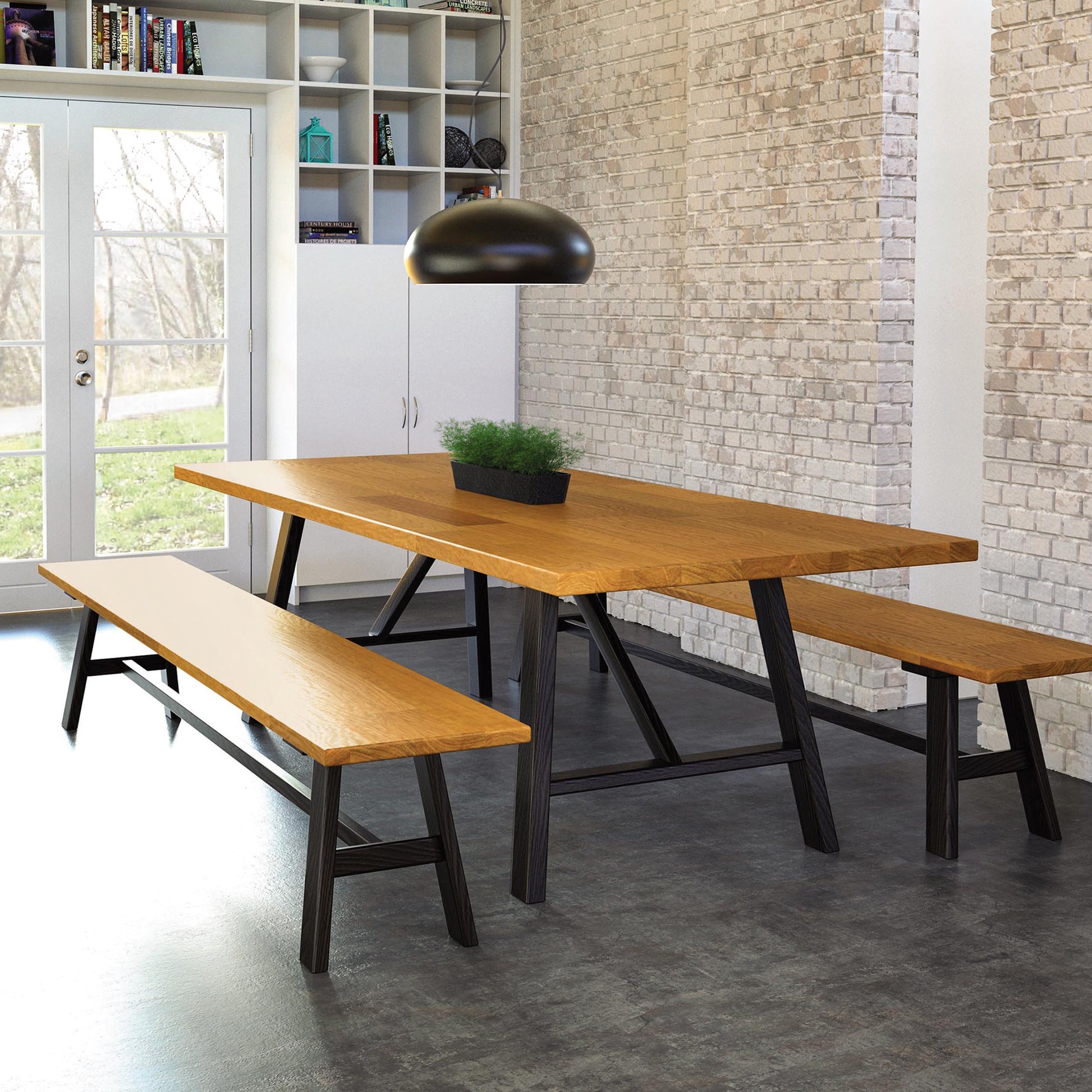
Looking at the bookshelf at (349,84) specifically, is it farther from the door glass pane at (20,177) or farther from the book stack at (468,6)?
the door glass pane at (20,177)

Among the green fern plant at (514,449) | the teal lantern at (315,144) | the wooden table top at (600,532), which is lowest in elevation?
the wooden table top at (600,532)

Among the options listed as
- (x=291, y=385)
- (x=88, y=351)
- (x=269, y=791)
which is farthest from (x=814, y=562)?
(x=88, y=351)

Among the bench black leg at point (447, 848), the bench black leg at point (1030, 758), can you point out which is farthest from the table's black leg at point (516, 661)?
the bench black leg at point (447, 848)

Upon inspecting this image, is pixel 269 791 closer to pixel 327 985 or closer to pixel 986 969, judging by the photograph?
pixel 327 985

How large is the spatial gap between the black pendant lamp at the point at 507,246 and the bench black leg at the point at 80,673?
6.16ft

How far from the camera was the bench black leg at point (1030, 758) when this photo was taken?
3826 millimetres

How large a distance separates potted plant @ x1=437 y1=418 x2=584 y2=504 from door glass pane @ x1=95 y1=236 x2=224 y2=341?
302 centimetres

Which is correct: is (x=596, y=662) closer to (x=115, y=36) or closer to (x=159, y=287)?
(x=159, y=287)

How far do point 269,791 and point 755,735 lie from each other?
162 cm

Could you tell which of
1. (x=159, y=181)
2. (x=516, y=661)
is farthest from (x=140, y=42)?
(x=516, y=661)

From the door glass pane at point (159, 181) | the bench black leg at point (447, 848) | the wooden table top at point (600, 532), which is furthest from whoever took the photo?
the door glass pane at point (159, 181)

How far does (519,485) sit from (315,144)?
3.38 meters

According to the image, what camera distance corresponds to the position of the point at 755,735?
4.83 metres

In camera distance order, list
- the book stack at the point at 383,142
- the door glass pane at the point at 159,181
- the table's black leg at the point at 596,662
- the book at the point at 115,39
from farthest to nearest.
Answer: the book stack at the point at 383,142, the door glass pane at the point at 159,181, the book at the point at 115,39, the table's black leg at the point at 596,662
